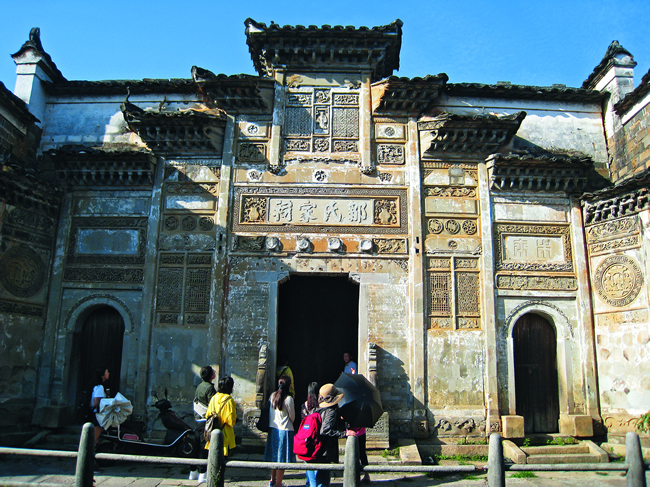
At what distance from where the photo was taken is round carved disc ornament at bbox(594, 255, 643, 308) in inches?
404

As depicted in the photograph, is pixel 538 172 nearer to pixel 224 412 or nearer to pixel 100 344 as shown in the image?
pixel 224 412

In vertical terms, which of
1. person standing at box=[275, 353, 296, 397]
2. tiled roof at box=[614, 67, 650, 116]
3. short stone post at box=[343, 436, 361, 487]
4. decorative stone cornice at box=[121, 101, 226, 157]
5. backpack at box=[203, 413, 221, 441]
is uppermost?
tiled roof at box=[614, 67, 650, 116]

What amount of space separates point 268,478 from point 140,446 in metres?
2.19

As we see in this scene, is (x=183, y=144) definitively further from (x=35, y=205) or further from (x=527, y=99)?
(x=527, y=99)

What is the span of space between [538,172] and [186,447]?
9.14 m

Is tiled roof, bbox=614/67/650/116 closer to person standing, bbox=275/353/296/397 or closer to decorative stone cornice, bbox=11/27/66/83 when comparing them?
person standing, bbox=275/353/296/397

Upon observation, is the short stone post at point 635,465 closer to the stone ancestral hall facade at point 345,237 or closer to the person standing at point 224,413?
the stone ancestral hall facade at point 345,237

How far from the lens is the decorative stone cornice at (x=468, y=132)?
1119cm

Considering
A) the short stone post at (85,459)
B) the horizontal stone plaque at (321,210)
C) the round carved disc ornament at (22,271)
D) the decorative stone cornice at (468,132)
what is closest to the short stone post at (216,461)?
the short stone post at (85,459)

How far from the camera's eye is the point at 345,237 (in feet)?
36.3

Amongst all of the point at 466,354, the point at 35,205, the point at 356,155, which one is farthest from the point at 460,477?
the point at 35,205

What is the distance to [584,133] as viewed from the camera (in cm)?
1234

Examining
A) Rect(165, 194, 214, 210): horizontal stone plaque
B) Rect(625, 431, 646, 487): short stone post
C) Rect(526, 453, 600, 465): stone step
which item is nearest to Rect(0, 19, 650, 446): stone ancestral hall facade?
Rect(165, 194, 214, 210): horizontal stone plaque

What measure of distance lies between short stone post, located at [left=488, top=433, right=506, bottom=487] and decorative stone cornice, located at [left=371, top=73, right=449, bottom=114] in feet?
26.5
